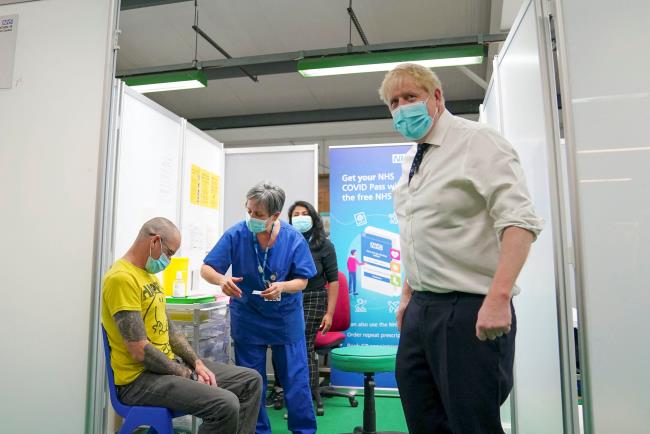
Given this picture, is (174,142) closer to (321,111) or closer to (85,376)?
(85,376)

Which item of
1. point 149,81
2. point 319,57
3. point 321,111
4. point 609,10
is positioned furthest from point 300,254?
point 321,111

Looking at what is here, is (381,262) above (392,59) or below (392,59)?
below

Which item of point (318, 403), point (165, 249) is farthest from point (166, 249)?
point (318, 403)

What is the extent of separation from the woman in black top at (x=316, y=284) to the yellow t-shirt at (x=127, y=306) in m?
1.55

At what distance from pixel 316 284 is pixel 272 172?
122cm

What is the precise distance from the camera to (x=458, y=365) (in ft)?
3.92

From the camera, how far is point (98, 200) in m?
1.90

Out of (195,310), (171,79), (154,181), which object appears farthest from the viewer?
(171,79)

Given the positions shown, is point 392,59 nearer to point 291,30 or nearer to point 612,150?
point 291,30

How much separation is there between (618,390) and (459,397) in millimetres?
469

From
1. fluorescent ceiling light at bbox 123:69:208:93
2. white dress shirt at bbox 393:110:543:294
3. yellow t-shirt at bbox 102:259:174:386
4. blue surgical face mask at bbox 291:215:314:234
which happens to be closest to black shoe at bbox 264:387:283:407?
blue surgical face mask at bbox 291:215:314:234

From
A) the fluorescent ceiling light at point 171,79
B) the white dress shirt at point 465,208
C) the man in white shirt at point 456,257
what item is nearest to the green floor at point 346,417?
the man in white shirt at point 456,257

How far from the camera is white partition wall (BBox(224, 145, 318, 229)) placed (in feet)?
13.7

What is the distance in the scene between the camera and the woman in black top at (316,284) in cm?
351
